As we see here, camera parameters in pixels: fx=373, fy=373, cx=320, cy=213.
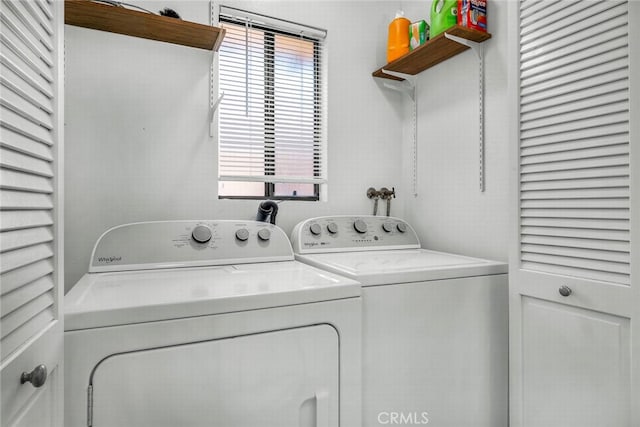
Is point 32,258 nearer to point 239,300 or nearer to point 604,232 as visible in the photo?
point 239,300

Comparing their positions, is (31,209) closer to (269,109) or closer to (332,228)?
(332,228)

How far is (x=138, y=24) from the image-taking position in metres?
1.65

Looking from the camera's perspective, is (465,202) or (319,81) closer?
(465,202)

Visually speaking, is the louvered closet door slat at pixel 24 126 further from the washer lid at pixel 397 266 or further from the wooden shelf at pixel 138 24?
the wooden shelf at pixel 138 24

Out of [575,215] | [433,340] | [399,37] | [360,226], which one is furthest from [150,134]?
[575,215]

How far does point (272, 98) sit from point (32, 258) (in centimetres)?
164

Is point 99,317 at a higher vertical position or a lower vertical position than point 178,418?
higher

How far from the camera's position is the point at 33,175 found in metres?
0.72

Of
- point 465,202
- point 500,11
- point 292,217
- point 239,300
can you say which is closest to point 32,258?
point 239,300

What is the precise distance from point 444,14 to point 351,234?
118cm

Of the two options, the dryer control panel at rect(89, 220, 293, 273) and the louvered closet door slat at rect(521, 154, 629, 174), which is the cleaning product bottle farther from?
the dryer control panel at rect(89, 220, 293, 273)

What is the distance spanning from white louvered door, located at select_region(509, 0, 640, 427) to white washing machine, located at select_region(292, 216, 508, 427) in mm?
120

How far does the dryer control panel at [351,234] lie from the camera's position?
190 cm

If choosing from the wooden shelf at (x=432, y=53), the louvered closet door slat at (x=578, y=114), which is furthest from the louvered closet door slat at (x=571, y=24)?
the wooden shelf at (x=432, y=53)
